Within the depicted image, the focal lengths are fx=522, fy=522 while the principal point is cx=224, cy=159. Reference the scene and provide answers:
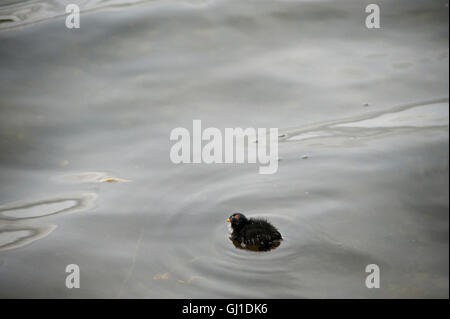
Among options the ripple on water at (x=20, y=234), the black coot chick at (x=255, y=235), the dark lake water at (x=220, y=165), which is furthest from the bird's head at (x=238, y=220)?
the ripple on water at (x=20, y=234)

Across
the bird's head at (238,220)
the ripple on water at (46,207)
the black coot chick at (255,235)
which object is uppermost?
the ripple on water at (46,207)

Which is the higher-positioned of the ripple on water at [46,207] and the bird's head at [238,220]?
the ripple on water at [46,207]

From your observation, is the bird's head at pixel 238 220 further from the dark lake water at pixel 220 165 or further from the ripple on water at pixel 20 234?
the ripple on water at pixel 20 234

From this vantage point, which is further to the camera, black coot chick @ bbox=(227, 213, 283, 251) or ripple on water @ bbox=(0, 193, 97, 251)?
ripple on water @ bbox=(0, 193, 97, 251)

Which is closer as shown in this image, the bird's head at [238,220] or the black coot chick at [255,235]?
the black coot chick at [255,235]

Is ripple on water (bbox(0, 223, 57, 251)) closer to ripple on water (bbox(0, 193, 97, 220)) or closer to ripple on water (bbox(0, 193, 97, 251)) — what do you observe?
ripple on water (bbox(0, 193, 97, 251))

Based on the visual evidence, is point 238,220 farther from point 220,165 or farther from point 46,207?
point 46,207

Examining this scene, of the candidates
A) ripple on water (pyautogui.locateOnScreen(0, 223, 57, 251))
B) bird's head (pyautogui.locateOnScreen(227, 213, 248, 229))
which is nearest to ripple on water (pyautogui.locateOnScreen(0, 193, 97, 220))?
ripple on water (pyautogui.locateOnScreen(0, 223, 57, 251))
